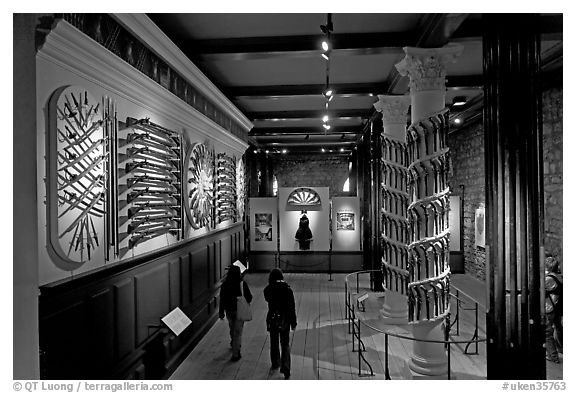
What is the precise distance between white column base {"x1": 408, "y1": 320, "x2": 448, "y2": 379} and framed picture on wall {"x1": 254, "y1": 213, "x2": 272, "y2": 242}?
23.6ft

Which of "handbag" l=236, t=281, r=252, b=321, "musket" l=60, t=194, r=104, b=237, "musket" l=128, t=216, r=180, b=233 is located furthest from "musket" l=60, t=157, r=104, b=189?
"handbag" l=236, t=281, r=252, b=321

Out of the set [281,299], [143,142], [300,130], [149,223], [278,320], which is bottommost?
[278,320]

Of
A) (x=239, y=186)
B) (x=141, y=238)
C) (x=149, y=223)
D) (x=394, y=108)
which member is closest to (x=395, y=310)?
(x=394, y=108)

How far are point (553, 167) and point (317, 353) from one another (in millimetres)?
4212

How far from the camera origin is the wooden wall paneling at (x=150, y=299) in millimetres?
3836

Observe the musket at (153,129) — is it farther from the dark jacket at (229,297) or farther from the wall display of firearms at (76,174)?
the dark jacket at (229,297)

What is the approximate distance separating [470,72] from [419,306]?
3.98 m

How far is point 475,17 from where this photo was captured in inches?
159

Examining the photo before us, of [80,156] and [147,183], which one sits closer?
[80,156]

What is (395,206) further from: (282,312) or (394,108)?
(282,312)

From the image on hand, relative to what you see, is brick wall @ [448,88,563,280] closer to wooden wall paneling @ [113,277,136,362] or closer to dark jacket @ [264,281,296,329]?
dark jacket @ [264,281,296,329]

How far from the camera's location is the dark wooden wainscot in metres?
2.63

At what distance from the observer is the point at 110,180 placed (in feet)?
10.9

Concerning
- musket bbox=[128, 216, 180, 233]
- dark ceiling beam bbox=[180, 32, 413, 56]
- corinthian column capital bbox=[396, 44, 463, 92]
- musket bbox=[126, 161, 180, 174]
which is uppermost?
dark ceiling beam bbox=[180, 32, 413, 56]
